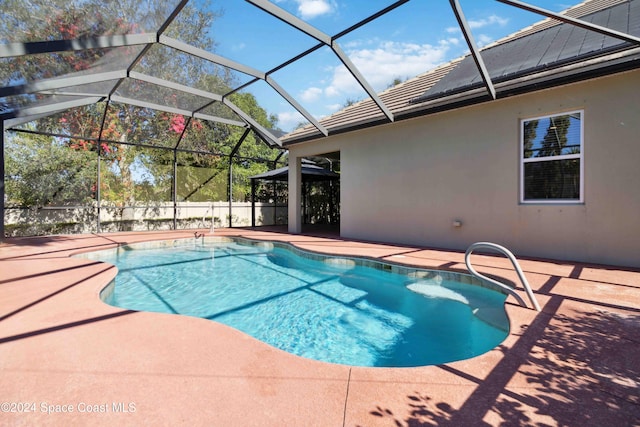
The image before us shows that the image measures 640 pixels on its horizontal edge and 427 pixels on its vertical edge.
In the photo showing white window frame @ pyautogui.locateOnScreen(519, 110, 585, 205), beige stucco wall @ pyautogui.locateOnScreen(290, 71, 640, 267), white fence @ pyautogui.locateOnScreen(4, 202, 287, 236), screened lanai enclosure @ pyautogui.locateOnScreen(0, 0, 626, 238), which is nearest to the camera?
beige stucco wall @ pyautogui.locateOnScreen(290, 71, 640, 267)

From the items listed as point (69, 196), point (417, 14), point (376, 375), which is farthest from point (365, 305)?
point (69, 196)

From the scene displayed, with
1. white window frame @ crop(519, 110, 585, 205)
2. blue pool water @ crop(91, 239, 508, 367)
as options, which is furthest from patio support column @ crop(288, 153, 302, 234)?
white window frame @ crop(519, 110, 585, 205)

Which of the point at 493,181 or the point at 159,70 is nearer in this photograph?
the point at 493,181

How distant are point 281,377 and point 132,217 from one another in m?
13.7

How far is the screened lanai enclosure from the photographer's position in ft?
18.6

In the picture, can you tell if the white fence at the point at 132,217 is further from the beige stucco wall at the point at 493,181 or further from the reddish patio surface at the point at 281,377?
the reddish patio surface at the point at 281,377

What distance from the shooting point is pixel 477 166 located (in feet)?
23.9

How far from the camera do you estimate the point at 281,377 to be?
2166 mm

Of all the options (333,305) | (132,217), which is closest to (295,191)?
(132,217)

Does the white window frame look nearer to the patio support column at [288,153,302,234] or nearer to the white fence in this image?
the patio support column at [288,153,302,234]

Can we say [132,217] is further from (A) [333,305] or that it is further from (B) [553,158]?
(B) [553,158]

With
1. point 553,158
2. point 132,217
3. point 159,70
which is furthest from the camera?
point 132,217

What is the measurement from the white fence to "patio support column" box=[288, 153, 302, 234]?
363 cm

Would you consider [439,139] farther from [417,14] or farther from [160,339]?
[160,339]
